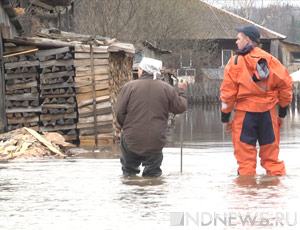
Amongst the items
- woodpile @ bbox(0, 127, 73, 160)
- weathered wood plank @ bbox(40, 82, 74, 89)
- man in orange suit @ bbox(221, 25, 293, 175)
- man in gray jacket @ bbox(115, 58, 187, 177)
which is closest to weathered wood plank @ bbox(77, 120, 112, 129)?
weathered wood plank @ bbox(40, 82, 74, 89)

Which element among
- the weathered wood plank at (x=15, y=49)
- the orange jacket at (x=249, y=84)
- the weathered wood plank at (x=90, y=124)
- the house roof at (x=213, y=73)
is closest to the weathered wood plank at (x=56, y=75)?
the weathered wood plank at (x=15, y=49)

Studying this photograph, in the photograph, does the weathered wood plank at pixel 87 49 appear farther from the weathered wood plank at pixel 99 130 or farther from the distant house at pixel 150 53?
the distant house at pixel 150 53

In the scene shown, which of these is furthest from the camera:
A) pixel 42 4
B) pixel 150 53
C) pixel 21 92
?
pixel 150 53

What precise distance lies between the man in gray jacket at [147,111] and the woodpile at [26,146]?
5.41 m

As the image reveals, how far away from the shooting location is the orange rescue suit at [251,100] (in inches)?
372

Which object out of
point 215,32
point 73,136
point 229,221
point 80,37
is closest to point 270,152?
point 229,221

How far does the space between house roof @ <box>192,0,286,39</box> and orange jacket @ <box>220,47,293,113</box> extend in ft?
190

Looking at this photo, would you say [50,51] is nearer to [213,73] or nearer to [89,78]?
[89,78]

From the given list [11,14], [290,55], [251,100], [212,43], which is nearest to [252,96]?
[251,100]

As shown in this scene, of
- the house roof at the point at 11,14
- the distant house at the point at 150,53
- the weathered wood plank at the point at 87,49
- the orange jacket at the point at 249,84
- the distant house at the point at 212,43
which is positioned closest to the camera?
the orange jacket at the point at 249,84

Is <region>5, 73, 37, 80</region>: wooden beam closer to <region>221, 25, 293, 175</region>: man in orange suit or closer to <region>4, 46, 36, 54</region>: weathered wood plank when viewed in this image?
<region>4, 46, 36, 54</region>: weathered wood plank

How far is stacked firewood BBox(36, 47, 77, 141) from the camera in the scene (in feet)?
68.0

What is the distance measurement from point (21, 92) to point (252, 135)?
12.3 metres

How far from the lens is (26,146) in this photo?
16.0 meters
